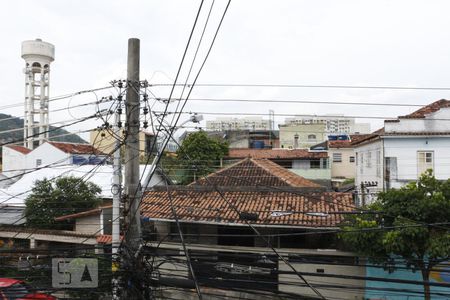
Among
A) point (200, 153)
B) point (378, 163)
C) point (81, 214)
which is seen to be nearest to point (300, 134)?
point (200, 153)

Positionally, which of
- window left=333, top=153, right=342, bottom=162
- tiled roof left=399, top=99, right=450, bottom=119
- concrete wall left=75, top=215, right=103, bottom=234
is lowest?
concrete wall left=75, top=215, right=103, bottom=234

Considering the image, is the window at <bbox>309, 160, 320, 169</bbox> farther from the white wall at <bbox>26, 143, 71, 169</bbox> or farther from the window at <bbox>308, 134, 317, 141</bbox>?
the white wall at <bbox>26, 143, 71, 169</bbox>

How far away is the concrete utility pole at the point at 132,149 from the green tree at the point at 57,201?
10.0 m

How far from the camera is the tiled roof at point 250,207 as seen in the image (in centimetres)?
1176

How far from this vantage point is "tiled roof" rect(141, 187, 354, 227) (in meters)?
11.8

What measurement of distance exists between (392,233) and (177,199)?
7438 millimetres

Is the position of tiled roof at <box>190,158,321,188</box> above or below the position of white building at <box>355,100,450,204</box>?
below

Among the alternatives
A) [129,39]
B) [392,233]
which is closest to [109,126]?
[129,39]

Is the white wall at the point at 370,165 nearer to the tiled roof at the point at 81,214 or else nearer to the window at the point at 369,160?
the window at the point at 369,160

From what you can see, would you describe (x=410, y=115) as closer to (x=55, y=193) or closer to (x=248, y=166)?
(x=248, y=166)

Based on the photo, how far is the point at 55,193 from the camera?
16750mm

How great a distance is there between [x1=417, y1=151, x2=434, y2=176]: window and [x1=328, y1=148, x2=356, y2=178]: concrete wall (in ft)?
50.9

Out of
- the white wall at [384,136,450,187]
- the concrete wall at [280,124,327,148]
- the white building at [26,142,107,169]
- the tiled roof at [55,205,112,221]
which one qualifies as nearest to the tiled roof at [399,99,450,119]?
the white wall at [384,136,450,187]

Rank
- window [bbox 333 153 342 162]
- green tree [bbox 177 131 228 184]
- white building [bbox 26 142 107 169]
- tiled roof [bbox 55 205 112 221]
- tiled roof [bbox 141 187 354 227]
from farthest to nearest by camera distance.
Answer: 1. window [bbox 333 153 342 162]
2. white building [bbox 26 142 107 169]
3. green tree [bbox 177 131 228 184]
4. tiled roof [bbox 55 205 112 221]
5. tiled roof [bbox 141 187 354 227]
